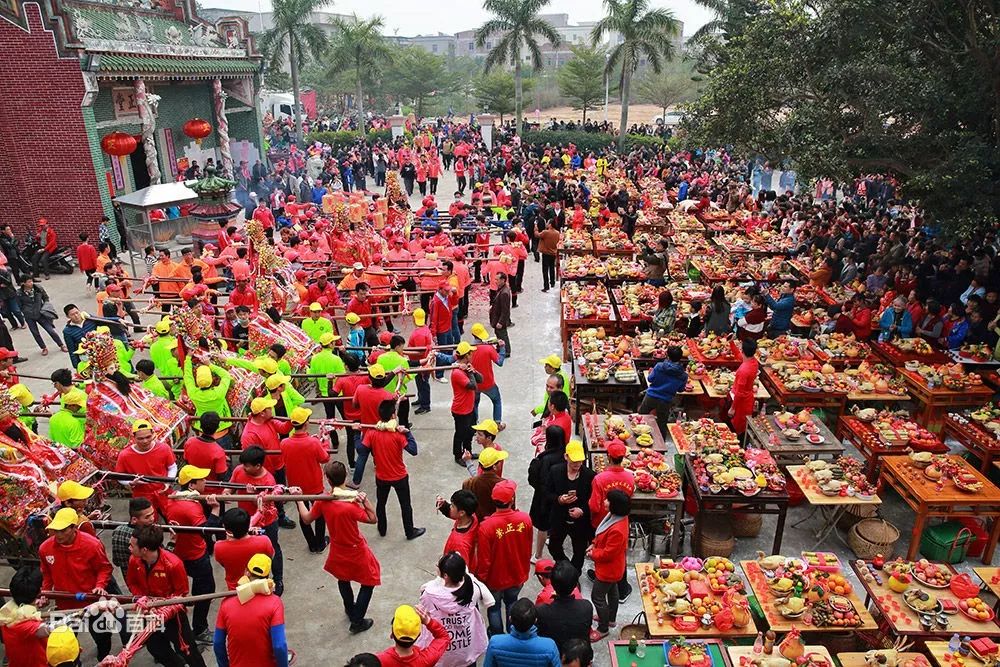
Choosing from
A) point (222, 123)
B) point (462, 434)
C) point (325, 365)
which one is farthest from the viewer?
point (222, 123)

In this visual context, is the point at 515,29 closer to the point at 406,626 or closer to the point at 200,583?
the point at 200,583

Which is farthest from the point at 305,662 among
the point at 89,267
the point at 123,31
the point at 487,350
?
the point at 123,31

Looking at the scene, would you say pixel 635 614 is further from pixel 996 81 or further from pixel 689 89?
pixel 689 89

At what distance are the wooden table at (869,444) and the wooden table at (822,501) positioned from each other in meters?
0.82

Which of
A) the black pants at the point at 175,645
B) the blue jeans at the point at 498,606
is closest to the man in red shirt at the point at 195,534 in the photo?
the black pants at the point at 175,645

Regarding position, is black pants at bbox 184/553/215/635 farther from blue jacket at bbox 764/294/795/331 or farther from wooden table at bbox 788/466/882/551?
blue jacket at bbox 764/294/795/331

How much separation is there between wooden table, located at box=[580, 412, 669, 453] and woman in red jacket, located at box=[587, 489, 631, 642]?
180 centimetres

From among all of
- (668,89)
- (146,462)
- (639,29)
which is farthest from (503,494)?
(668,89)

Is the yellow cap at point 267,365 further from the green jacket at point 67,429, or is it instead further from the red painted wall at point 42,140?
the red painted wall at point 42,140

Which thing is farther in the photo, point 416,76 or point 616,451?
point 416,76

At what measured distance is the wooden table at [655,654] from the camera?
18.3ft

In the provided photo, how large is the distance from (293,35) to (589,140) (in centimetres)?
1713

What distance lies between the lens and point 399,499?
7.91 m

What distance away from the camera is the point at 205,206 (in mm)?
17906
